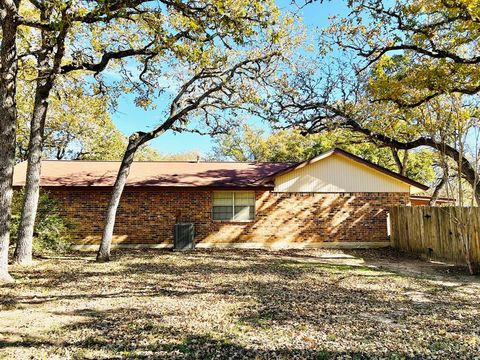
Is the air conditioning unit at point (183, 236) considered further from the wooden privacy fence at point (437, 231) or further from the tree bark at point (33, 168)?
the wooden privacy fence at point (437, 231)

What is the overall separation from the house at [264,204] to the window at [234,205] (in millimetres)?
43

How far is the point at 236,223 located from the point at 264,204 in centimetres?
146

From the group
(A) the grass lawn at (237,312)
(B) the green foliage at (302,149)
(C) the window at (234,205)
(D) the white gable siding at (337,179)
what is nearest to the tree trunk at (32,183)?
(A) the grass lawn at (237,312)

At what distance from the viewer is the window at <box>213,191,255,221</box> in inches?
589

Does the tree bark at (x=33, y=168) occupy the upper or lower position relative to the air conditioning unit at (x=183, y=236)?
upper

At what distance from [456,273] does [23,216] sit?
1235cm

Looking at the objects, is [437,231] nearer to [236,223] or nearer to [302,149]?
[236,223]

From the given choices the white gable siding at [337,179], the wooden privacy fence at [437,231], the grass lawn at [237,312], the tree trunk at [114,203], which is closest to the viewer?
the grass lawn at [237,312]

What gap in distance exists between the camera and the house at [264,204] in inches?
572

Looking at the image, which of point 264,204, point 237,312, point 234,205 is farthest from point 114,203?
point 237,312

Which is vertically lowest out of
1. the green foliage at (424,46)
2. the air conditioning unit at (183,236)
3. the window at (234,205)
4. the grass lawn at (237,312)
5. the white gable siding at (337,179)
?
the grass lawn at (237,312)

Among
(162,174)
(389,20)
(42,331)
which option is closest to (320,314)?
(42,331)

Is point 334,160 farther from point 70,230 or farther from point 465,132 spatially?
point 70,230

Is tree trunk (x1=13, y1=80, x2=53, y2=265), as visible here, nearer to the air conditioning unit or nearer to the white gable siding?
the air conditioning unit
